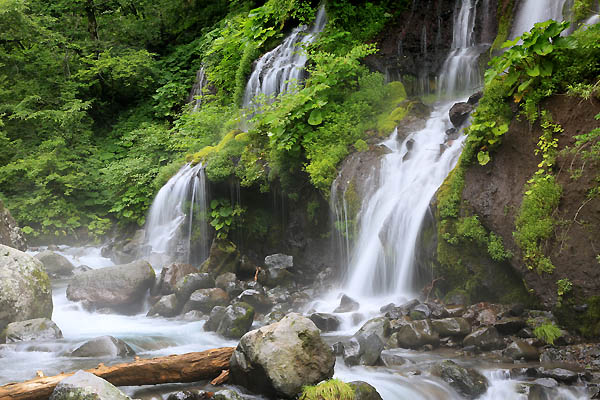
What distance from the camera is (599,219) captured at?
16.8ft

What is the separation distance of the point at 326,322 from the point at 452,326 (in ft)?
5.68

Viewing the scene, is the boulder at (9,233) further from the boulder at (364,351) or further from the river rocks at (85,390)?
the boulder at (364,351)

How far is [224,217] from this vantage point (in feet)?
34.0

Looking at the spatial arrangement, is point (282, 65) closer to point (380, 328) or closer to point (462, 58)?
point (462, 58)

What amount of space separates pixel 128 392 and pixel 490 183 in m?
5.12

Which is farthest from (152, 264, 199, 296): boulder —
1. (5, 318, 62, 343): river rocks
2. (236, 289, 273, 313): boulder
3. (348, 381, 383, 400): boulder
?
(348, 381, 383, 400): boulder

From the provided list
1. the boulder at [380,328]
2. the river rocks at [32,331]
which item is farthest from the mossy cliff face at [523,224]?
the river rocks at [32,331]

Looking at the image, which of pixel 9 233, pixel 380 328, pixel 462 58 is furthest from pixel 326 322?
pixel 9 233

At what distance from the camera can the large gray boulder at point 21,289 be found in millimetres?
6641

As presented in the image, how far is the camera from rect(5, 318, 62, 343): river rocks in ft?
20.7

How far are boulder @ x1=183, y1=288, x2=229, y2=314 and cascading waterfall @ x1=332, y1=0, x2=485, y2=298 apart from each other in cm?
222

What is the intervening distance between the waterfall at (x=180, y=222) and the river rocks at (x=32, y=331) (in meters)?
4.52

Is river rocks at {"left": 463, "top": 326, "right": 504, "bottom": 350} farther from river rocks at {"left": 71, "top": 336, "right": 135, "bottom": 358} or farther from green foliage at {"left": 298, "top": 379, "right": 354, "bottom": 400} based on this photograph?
river rocks at {"left": 71, "top": 336, "right": 135, "bottom": 358}

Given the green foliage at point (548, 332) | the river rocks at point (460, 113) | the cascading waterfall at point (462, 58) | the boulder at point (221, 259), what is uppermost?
the cascading waterfall at point (462, 58)
